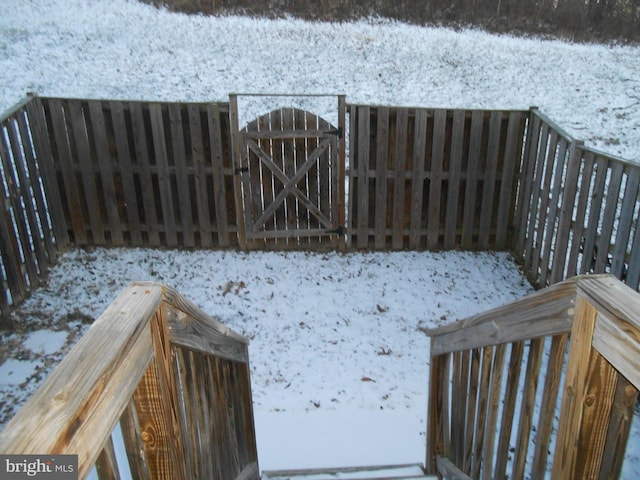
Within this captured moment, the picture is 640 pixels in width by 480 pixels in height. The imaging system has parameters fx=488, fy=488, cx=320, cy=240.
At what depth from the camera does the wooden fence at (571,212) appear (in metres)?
4.09

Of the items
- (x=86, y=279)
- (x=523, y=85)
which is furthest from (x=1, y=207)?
(x=523, y=85)

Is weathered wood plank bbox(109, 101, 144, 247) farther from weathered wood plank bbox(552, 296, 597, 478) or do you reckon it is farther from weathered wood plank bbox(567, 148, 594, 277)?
weathered wood plank bbox(552, 296, 597, 478)

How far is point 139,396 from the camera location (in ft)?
4.05

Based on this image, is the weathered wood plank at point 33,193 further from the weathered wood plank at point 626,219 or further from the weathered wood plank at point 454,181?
the weathered wood plank at point 626,219

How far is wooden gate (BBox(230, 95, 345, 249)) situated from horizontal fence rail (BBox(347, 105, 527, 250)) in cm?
26

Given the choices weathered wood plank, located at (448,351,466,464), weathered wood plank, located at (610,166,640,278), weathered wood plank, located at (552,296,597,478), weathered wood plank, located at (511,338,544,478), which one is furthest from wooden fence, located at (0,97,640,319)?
weathered wood plank, located at (552,296,597,478)

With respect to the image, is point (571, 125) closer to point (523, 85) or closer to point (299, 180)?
point (523, 85)

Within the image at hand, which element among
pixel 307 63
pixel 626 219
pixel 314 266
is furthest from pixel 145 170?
pixel 307 63

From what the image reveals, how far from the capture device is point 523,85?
1255 centimetres

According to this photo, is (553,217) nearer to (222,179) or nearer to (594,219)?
(594,219)

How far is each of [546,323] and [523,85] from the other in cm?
1276

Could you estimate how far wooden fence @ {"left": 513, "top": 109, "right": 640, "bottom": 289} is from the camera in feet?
13.4

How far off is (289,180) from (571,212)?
10.8 ft

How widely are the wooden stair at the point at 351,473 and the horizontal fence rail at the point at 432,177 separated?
3.70m
